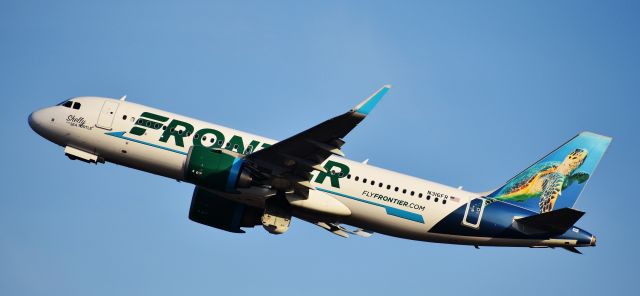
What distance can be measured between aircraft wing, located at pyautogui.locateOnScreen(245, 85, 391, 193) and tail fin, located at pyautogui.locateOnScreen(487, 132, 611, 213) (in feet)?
34.9

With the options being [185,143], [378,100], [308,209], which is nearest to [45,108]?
[185,143]

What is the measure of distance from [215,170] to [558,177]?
724 inches

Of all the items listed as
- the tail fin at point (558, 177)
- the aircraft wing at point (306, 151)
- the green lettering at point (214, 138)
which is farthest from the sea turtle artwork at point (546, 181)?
the green lettering at point (214, 138)

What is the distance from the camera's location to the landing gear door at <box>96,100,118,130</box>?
49.7 m

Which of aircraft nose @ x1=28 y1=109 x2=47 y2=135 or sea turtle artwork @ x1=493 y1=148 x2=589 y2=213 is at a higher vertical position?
sea turtle artwork @ x1=493 y1=148 x2=589 y2=213

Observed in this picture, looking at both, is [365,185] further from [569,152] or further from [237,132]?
[569,152]

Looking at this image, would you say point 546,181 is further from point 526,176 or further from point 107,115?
point 107,115

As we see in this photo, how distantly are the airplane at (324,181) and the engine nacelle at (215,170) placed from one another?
55mm

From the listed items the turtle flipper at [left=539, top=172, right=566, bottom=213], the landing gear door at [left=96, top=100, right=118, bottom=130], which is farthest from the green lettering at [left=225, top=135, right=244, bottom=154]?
the turtle flipper at [left=539, top=172, right=566, bottom=213]

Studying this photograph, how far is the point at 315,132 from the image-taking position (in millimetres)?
43094

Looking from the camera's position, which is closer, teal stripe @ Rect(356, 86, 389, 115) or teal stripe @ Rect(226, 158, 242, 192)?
teal stripe @ Rect(356, 86, 389, 115)

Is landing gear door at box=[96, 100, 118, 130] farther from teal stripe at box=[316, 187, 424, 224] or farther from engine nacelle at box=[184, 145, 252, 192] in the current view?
teal stripe at box=[316, 187, 424, 224]

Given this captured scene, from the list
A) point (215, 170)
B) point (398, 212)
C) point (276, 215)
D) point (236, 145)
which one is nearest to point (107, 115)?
point (236, 145)

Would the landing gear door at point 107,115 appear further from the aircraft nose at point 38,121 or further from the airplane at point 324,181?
the aircraft nose at point 38,121
